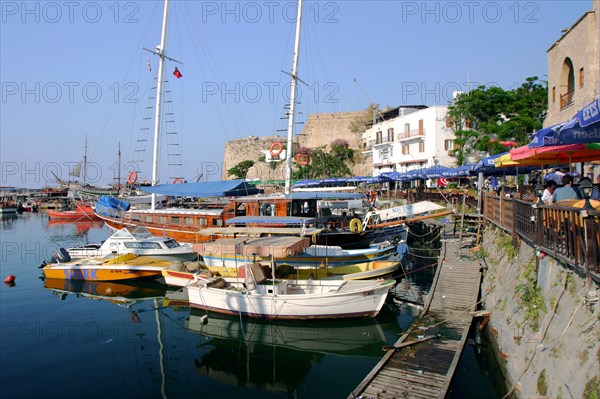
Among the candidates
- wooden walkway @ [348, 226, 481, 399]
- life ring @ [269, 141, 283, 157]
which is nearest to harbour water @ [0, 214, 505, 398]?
wooden walkway @ [348, 226, 481, 399]

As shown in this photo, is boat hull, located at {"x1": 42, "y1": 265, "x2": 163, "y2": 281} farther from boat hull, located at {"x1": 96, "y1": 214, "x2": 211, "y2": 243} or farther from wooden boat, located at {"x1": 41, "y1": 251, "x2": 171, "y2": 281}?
boat hull, located at {"x1": 96, "y1": 214, "x2": 211, "y2": 243}

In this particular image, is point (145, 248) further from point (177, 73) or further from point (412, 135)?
point (412, 135)

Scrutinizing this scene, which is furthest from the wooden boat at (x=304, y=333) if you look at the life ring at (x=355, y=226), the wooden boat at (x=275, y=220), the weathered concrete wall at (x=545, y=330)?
the life ring at (x=355, y=226)

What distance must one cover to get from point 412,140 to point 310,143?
39.6 meters

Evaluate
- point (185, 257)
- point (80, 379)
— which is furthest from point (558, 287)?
point (185, 257)

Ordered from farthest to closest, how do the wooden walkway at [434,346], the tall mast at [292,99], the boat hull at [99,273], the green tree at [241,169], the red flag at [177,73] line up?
the green tree at [241,169]
the red flag at [177,73]
the tall mast at [292,99]
the boat hull at [99,273]
the wooden walkway at [434,346]

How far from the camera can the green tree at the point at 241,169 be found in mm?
94938

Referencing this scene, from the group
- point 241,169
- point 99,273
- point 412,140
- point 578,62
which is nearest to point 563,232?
point 578,62

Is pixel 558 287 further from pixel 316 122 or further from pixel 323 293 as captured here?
pixel 316 122

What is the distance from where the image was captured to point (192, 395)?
10.4 meters

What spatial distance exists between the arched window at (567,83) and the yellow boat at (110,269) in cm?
2236

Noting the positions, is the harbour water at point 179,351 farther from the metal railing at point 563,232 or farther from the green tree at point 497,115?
the green tree at point 497,115

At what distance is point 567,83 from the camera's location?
24562 mm

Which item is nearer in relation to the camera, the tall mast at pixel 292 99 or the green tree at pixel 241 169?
the tall mast at pixel 292 99
